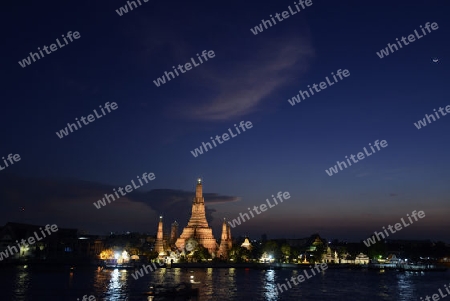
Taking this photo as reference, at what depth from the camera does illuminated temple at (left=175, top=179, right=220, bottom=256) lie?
380 ft

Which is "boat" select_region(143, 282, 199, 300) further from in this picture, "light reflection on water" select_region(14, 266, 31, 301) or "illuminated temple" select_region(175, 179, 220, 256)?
"illuminated temple" select_region(175, 179, 220, 256)

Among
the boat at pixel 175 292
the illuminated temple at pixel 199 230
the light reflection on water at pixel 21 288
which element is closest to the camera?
the boat at pixel 175 292

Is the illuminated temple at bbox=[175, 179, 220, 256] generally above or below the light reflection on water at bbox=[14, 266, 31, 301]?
above

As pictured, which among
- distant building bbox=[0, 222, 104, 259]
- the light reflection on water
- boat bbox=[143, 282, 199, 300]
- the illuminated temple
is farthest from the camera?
the illuminated temple

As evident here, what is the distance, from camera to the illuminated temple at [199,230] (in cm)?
11581

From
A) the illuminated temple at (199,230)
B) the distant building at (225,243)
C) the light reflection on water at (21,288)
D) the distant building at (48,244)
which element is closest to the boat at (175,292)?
the light reflection on water at (21,288)

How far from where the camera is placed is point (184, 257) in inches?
4215

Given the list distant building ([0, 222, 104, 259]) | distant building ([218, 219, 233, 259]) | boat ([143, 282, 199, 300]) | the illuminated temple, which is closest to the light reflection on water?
boat ([143, 282, 199, 300])

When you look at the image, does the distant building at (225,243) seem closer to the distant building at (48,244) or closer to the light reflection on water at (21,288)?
the distant building at (48,244)

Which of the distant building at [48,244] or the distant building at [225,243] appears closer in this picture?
the distant building at [48,244]

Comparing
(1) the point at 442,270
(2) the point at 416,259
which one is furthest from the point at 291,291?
(2) the point at 416,259

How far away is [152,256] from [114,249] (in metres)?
27.6

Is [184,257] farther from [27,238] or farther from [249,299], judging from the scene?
[249,299]

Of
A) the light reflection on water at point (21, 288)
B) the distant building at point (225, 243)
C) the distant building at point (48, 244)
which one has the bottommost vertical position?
the light reflection on water at point (21, 288)
